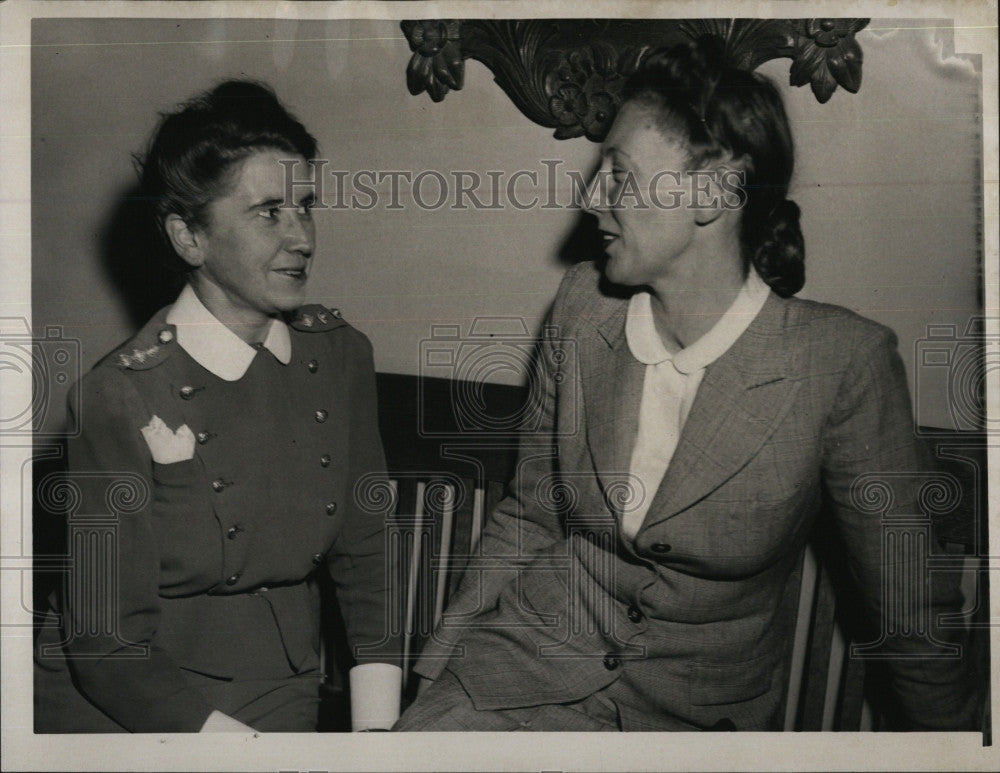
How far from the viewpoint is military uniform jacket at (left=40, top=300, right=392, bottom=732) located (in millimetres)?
1430

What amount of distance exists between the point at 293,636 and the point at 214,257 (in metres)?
0.58

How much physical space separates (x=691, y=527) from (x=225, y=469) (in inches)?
27.0

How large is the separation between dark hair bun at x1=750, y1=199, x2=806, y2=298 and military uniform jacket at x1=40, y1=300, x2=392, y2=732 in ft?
2.00

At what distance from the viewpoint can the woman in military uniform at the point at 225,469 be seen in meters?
1.43

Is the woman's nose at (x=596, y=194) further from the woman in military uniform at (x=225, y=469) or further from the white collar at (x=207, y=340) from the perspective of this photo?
the white collar at (x=207, y=340)

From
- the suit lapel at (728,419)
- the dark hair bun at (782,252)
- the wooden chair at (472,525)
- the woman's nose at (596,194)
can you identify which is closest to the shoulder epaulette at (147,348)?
the wooden chair at (472,525)

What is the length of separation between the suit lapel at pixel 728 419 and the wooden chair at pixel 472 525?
0.22 meters

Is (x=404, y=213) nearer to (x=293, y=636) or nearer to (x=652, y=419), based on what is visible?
(x=652, y=419)

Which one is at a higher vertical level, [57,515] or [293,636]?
[57,515]

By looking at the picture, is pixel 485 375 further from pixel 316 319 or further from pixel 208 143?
pixel 208 143

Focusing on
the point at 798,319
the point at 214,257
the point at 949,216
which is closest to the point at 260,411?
the point at 214,257

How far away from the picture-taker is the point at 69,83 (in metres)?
1.49

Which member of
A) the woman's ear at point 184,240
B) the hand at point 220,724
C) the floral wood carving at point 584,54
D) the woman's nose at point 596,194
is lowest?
the hand at point 220,724

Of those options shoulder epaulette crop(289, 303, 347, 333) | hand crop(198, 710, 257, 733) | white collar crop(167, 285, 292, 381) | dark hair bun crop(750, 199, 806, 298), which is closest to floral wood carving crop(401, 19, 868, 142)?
dark hair bun crop(750, 199, 806, 298)
